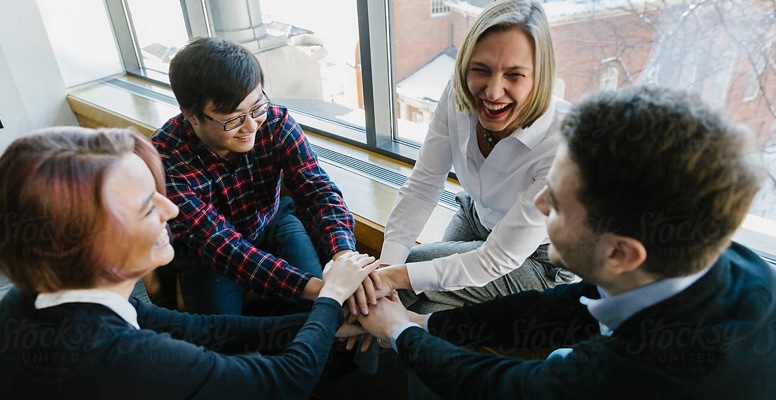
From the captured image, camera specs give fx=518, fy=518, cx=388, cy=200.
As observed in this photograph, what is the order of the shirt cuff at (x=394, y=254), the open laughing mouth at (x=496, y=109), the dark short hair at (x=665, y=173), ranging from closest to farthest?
the dark short hair at (x=665, y=173)
the open laughing mouth at (x=496, y=109)
the shirt cuff at (x=394, y=254)

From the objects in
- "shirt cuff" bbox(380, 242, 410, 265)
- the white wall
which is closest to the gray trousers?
"shirt cuff" bbox(380, 242, 410, 265)

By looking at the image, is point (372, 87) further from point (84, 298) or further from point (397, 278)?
point (84, 298)

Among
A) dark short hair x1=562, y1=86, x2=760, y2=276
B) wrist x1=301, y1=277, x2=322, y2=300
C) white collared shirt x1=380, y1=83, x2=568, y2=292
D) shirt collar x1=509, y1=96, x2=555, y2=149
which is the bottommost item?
wrist x1=301, y1=277, x2=322, y2=300

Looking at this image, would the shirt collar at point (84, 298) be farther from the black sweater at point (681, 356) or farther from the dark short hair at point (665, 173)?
the dark short hair at point (665, 173)

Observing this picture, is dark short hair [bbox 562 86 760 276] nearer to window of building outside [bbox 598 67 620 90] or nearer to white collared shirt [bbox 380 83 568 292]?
white collared shirt [bbox 380 83 568 292]

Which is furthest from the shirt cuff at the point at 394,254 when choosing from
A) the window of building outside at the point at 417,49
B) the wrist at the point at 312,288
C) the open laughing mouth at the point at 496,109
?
the window of building outside at the point at 417,49

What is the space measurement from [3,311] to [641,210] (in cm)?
112

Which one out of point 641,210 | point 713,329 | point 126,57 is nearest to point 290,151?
point 641,210

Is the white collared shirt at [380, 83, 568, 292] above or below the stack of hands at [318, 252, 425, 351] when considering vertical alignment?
above

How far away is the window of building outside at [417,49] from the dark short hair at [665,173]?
0.09 metres

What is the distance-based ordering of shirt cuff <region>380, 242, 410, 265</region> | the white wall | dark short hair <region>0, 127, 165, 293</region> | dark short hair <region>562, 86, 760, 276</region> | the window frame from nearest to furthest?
dark short hair <region>562, 86, 760, 276</region> < dark short hair <region>0, 127, 165, 293</region> < shirt cuff <region>380, 242, 410, 265</region> < the window frame < the white wall

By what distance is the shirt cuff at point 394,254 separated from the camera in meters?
1.60

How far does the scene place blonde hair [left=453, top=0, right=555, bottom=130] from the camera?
1226 mm

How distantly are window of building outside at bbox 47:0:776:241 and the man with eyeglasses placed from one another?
0.70 metres
